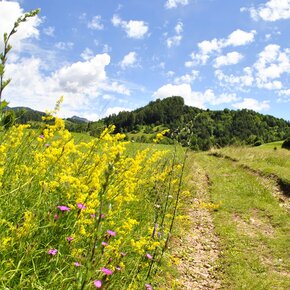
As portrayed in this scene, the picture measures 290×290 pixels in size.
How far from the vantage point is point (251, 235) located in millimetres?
9984

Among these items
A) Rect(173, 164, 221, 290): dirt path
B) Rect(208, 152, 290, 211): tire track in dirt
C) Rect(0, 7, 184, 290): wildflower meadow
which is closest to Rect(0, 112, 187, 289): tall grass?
Rect(0, 7, 184, 290): wildflower meadow

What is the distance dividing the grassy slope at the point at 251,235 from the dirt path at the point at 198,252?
223 millimetres

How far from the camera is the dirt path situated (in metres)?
6.79

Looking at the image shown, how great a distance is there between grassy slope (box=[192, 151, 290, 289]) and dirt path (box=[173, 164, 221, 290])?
0.22m

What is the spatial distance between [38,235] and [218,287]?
4374mm

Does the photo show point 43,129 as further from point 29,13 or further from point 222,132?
point 222,132

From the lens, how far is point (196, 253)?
27.1 feet

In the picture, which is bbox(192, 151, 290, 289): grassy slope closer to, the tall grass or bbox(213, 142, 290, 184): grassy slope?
bbox(213, 142, 290, 184): grassy slope

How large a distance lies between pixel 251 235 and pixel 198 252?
2.36 metres

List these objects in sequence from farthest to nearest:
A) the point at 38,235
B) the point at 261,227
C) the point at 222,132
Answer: the point at 222,132
the point at 261,227
the point at 38,235

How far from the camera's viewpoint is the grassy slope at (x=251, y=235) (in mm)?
7199

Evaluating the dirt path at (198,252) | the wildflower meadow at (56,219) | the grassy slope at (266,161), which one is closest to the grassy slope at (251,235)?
the dirt path at (198,252)

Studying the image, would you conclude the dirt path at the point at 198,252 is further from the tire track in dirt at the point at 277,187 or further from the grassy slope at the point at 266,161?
the grassy slope at the point at 266,161

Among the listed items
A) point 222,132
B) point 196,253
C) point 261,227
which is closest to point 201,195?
point 261,227
